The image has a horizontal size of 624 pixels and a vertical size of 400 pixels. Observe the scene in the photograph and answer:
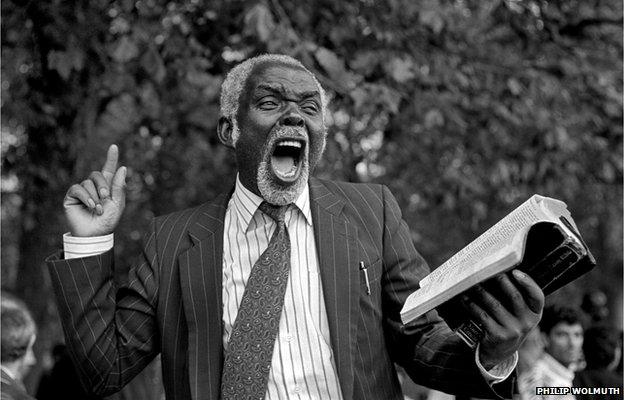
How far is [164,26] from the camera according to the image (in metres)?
6.52

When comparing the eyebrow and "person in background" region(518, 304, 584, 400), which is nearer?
the eyebrow

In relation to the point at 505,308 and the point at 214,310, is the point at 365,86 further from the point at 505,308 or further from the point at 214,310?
the point at 505,308

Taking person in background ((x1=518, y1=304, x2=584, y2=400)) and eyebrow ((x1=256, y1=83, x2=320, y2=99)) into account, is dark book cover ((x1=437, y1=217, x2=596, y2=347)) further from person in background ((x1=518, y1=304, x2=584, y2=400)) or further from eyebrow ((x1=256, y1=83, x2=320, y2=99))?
person in background ((x1=518, y1=304, x2=584, y2=400))

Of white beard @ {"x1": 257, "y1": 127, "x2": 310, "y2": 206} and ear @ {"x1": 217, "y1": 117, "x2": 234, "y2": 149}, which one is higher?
ear @ {"x1": 217, "y1": 117, "x2": 234, "y2": 149}

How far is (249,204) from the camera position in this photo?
10.2ft

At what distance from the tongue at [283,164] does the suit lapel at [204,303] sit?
10.6 inches

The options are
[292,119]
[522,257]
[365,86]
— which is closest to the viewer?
[522,257]

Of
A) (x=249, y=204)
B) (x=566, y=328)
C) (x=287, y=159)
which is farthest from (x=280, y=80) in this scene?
(x=566, y=328)

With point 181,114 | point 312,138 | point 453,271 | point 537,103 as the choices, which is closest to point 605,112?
point 537,103

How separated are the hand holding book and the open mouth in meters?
0.87

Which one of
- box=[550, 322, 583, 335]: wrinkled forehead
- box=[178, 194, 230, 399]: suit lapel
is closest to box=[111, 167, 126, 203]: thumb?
box=[178, 194, 230, 399]: suit lapel

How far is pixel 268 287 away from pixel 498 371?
0.78 meters

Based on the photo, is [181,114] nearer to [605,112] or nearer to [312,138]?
[605,112]

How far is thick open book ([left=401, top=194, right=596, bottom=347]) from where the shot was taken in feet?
7.21
